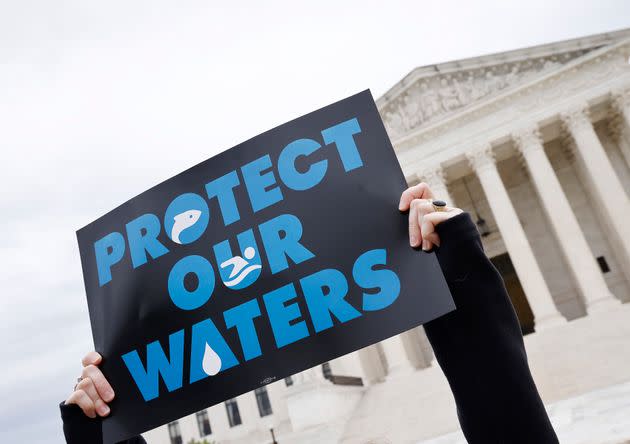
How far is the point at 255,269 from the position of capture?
2.64 meters

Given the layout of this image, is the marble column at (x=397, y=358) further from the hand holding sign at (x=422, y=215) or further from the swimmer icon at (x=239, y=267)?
the hand holding sign at (x=422, y=215)

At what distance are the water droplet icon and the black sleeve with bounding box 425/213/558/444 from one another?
104cm

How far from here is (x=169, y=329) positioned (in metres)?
2.66

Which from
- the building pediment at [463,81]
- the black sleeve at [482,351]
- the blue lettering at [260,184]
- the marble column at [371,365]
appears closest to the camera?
the black sleeve at [482,351]

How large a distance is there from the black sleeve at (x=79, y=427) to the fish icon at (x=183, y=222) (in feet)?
3.27

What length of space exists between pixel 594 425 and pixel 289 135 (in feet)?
32.3

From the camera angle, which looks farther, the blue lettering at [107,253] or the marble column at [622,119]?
the marble column at [622,119]

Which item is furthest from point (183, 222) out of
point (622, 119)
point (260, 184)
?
point (622, 119)

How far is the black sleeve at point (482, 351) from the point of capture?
2.06 m

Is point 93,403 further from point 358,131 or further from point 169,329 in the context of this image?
point 358,131

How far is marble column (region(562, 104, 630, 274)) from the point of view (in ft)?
83.5

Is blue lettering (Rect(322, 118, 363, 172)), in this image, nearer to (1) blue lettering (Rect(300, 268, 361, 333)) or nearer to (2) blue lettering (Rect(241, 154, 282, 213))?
(2) blue lettering (Rect(241, 154, 282, 213))

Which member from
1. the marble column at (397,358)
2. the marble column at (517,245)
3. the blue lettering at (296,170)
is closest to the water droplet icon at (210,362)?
the blue lettering at (296,170)

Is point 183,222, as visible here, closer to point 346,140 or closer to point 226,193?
point 226,193
